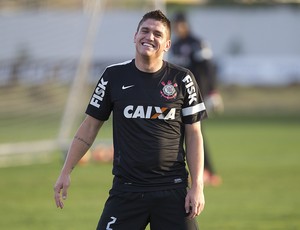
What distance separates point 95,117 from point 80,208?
16.9 ft

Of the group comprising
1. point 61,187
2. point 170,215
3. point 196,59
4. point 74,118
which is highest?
point 196,59

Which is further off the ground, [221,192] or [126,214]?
[126,214]

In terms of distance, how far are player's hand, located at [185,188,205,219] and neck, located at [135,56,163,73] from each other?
2.88 ft

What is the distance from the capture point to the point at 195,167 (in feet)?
20.0

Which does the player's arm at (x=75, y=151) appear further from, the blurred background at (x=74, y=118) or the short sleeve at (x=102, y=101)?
the blurred background at (x=74, y=118)

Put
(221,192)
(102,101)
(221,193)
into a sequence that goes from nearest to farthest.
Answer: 1. (102,101)
2. (221,193)
3. (221,192)

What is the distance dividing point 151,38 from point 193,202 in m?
1.15

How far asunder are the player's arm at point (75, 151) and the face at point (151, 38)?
0.66 meters

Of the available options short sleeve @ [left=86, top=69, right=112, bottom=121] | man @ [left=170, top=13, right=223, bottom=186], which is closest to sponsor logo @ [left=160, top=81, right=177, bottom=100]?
short sleeve @ [left=86, top=69, right=112, bottom=121]

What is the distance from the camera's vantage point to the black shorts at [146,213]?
235 inches

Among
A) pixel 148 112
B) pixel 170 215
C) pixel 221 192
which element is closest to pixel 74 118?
pixel 221 192

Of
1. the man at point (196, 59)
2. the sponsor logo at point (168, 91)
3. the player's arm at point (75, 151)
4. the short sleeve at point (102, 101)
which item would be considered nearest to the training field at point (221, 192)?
the man at point (196, 59)

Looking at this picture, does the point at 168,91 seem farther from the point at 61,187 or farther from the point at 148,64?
the point at 61,187

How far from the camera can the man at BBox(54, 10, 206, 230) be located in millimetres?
6000
